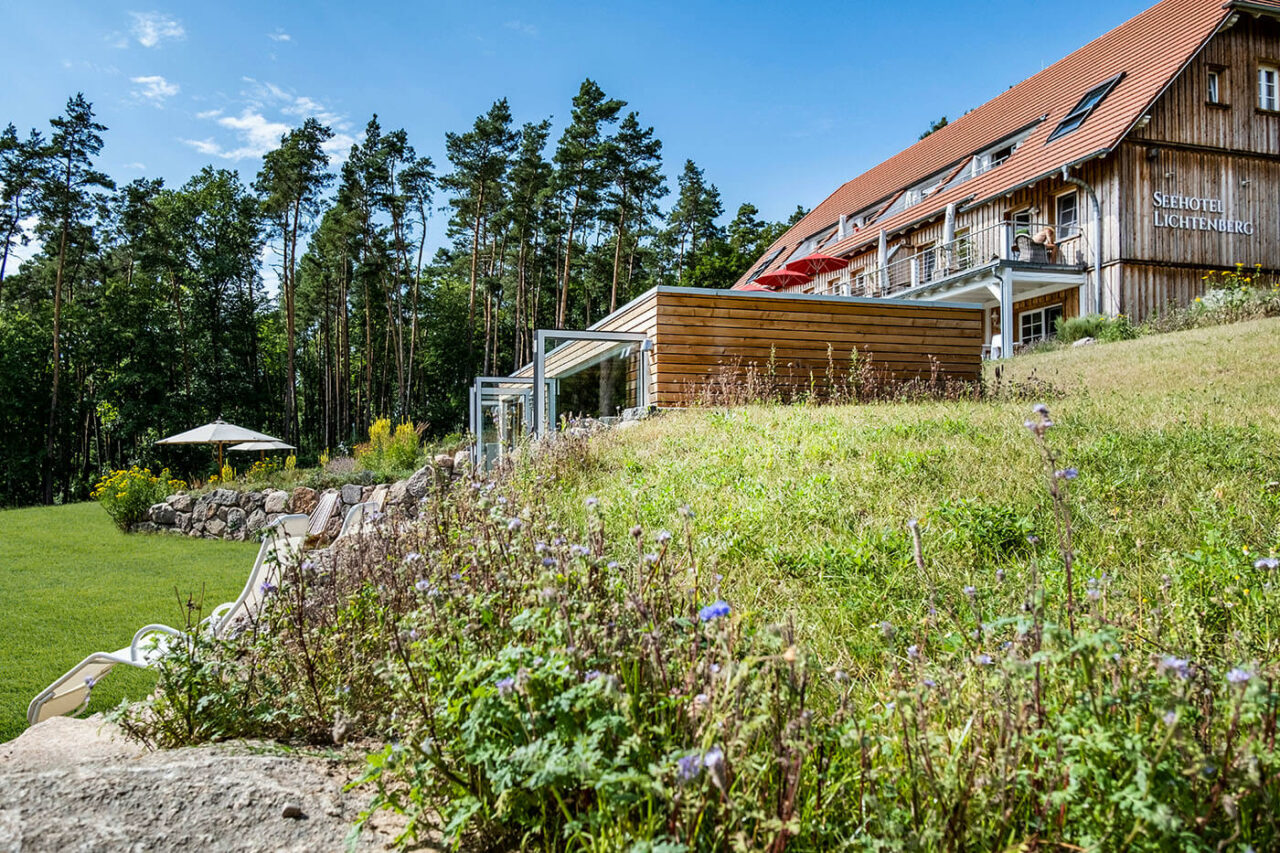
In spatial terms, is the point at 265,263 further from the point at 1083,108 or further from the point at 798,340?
the point at 1083,108

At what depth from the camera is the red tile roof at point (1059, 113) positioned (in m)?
15.8

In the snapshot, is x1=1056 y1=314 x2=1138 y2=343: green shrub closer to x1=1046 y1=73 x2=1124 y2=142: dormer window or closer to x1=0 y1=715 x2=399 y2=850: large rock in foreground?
x1=1046 y1=73 x2=1124 y2=142: dormer window

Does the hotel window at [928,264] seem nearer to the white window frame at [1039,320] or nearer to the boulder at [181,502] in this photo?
the white window frame at [1039,320]

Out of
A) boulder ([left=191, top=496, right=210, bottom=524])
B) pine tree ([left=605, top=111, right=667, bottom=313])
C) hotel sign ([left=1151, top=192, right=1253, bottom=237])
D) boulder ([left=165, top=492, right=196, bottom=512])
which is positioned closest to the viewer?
boulder ([left=191, top=496, right=210, bottom=524])

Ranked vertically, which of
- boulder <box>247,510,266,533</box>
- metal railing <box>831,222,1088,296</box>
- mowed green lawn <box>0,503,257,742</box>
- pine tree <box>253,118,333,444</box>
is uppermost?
pine tree <box>253,118,333,444</box>

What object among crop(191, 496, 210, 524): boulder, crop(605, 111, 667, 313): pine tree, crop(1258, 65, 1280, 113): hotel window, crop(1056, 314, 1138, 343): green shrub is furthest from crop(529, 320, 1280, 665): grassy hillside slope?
crop(605, 111, 667, 313): pine tree

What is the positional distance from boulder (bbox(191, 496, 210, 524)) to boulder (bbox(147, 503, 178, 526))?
0.36 metres

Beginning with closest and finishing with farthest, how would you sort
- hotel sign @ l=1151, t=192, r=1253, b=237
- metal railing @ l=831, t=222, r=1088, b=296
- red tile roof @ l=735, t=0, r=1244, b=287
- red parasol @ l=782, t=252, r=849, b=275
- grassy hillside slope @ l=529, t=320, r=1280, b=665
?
grassy hillside slope @ l=529, t=320, r=1280, b=665
red tile roof @ l=735, t=0, r=1244, b=287
hotel sign @ l=1151, t=192, r=1253, b=237
metal railing @ l=831, t=222, r=1088, b=296
red parasol @ l=782, t=252, r=849, b=275

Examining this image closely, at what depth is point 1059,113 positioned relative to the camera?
18.5 meters

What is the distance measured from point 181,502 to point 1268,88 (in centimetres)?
2631

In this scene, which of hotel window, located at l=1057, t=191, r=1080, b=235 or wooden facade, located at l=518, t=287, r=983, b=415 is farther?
hotel window, located at l=1057, t=191, r=1080, b=235

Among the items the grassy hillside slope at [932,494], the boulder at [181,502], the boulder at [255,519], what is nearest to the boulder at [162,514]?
the boulder at [181,502]

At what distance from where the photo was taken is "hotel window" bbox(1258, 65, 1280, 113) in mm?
16703

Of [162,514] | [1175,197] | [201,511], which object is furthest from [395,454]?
[1175,197]
